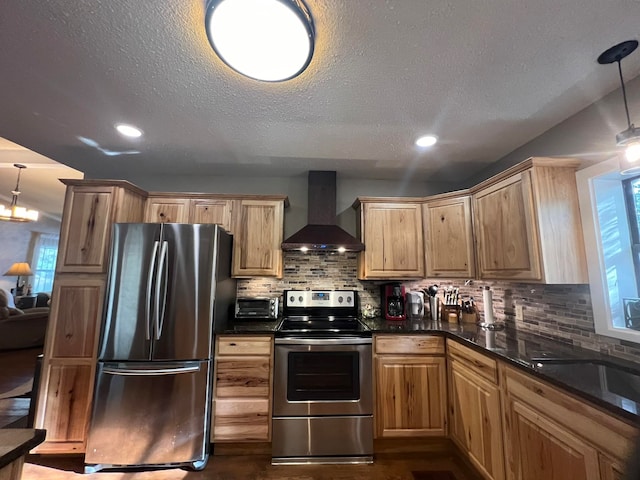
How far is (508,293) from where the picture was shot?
7.94 feet

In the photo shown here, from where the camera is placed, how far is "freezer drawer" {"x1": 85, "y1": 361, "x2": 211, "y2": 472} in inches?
80.3

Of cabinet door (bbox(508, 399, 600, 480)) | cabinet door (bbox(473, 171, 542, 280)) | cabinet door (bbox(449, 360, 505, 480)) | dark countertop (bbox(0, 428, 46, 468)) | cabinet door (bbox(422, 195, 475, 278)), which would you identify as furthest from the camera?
cabinet door (bbox(422, 195, 475, 278))

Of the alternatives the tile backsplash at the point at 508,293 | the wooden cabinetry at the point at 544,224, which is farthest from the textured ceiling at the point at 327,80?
the tile backsplash at the point at 508,293

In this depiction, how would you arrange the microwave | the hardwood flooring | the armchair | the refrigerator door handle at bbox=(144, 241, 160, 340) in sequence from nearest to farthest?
the hardwood flooring → the refrigerator door handle at bbox=(144, 241, 160, 340) → the microwave → the armchair

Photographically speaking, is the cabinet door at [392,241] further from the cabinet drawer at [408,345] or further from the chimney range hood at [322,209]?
the cabinet drawer at [408,345]

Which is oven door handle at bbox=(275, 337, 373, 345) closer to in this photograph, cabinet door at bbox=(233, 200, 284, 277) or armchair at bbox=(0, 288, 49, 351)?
A: cabinet door at bbox=(233, 200, 284, 277)

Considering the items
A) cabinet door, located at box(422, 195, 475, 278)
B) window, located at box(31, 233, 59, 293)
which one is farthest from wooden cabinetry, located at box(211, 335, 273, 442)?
window, located at box(31, 233, 59, 293)

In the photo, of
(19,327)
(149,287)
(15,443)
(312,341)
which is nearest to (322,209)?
(312,341)

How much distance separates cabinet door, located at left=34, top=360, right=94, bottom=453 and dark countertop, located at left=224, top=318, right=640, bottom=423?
1.17 metres

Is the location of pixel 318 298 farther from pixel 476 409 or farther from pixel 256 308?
A: pixel 476 409

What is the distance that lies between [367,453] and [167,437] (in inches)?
60.1

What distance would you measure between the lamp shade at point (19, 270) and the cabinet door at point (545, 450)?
10.3 metres

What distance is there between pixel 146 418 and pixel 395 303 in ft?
7.61

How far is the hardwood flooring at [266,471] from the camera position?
1993 mm
